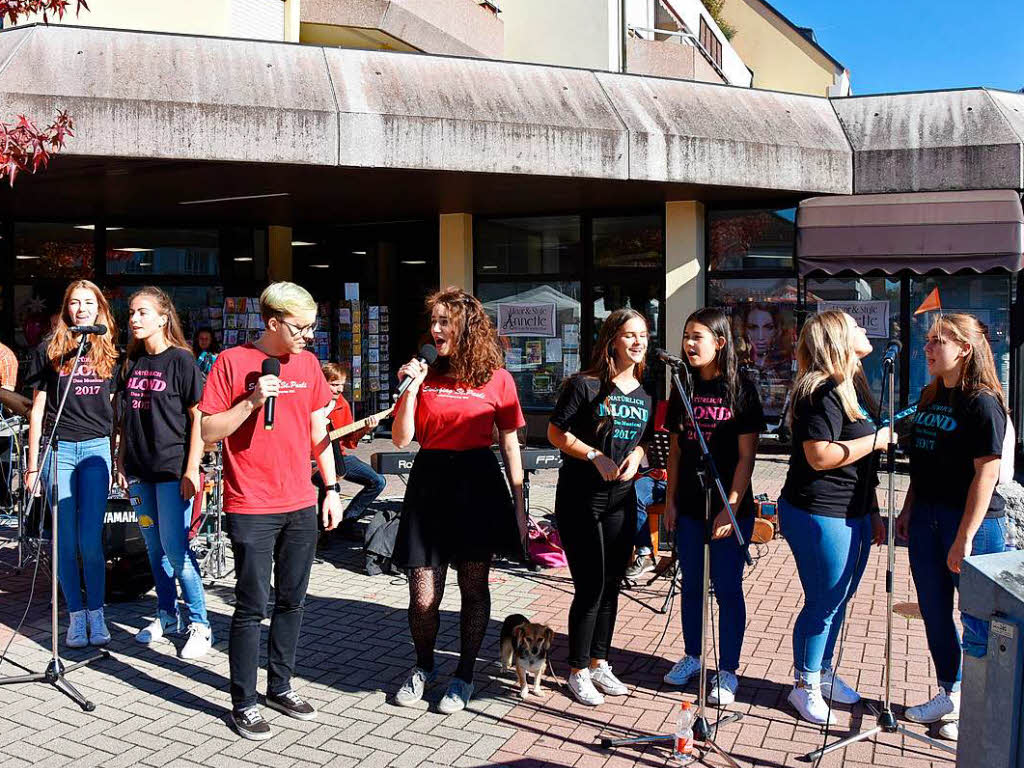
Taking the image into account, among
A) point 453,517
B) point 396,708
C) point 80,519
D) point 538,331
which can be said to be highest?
point 538,331

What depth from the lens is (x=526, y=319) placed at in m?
13.8

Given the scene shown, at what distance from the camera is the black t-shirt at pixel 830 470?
4180mm

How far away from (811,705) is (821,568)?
0.62m

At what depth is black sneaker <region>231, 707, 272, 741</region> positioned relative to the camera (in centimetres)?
419

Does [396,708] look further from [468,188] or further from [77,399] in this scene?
[468,188]

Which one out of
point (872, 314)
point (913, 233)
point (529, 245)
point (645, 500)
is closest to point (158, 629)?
point (645, 500)

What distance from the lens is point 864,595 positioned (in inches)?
253

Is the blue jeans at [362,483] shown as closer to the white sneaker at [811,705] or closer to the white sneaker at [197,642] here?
the white sneaker at [197,642]

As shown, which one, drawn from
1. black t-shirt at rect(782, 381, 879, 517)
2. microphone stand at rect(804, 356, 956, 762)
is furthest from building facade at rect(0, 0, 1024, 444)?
microphone stand at rect(804, 356, 956, 762)

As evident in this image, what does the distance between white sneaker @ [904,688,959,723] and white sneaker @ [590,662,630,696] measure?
1.28 meters

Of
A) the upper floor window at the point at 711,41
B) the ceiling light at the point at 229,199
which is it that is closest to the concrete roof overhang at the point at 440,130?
the ceiling light at the point at 229,199

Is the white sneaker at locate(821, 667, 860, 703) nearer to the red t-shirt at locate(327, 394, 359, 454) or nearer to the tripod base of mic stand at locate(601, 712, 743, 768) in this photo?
the tripod base of mic stand at locate(601, 712, 743, 768)

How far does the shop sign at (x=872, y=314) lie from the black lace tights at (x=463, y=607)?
860 cm

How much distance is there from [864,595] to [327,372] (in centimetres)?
410
